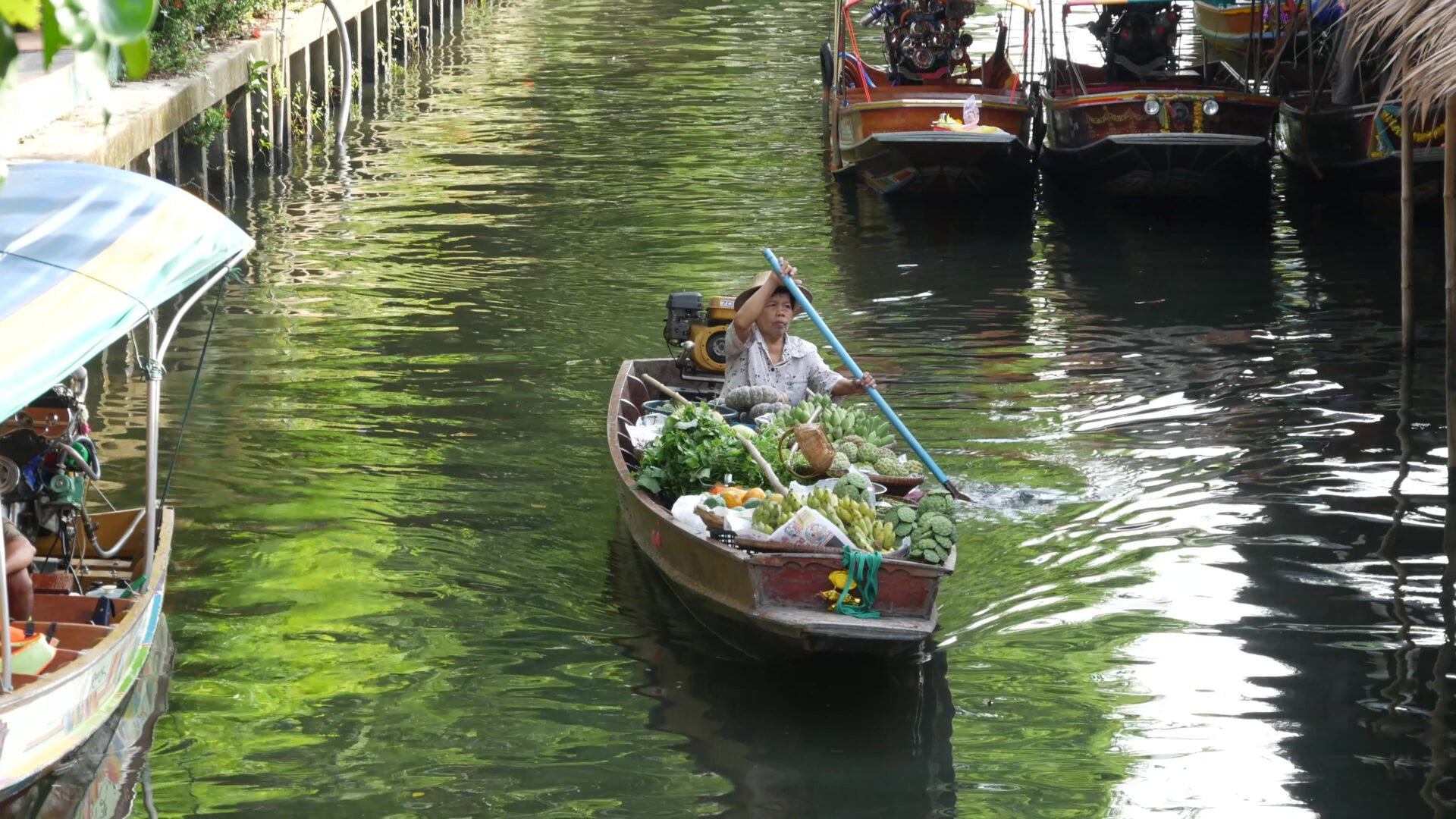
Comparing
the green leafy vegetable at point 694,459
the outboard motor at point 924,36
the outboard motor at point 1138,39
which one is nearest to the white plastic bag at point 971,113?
the outboard motor at point 924,36

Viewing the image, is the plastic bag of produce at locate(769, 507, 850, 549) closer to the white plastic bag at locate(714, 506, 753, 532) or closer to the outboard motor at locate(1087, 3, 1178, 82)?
the white plastic bag at locate(714, 506, 753, 532)

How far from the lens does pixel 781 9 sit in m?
32.1

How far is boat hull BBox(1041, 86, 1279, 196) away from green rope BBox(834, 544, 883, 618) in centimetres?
1065

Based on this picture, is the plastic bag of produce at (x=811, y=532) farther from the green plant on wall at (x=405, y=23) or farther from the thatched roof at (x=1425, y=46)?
the green plant on wall at (x=405, y=23)

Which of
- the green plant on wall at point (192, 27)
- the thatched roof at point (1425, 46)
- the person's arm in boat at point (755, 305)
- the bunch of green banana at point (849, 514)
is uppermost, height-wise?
the thatched roof at point (1425, 46)

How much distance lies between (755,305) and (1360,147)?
9.72 meters

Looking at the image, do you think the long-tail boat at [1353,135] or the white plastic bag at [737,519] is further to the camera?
the long-tail boat at [1353,135]

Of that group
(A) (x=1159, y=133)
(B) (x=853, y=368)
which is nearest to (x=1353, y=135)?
(A) (x=1159, y=133)

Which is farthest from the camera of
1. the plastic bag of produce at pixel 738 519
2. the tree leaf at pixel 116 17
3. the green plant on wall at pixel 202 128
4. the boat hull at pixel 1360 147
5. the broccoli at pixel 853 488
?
the green plant on wall at pixel 202 128

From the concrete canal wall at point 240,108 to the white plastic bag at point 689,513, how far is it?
423 centimetres

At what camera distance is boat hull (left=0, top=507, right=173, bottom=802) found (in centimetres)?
514

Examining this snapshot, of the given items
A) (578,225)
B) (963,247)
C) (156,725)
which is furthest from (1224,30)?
(156,725)

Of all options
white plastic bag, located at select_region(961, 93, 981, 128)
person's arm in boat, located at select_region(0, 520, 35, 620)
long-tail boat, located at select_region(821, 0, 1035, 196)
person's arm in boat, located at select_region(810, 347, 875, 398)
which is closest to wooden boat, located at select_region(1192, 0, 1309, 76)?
long-tail boat, located at select_region(821, 0, 1035, 196)

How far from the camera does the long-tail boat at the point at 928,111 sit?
52.0 ft
